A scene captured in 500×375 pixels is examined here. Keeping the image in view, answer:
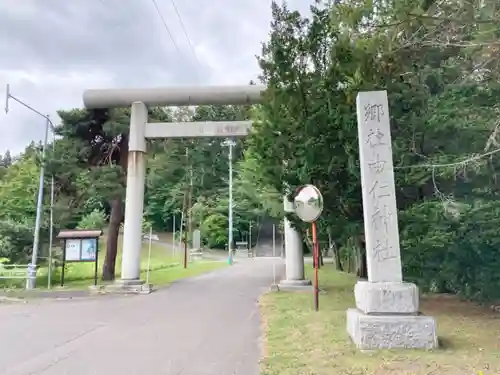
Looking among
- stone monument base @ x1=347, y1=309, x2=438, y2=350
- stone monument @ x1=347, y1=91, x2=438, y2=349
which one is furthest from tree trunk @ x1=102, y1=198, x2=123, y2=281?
stone monument base @ x1=347, y1=309, x2=438, y2=350

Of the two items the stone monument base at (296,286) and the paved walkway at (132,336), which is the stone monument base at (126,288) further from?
the stone monument base at (296,286)

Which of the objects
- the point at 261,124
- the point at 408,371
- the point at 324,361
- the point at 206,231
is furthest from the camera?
the point at 206,231

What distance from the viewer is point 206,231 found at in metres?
45.2

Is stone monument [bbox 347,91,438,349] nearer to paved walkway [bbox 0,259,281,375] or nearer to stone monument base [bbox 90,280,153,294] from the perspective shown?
paved walkway [bbox 0,259,281,375]

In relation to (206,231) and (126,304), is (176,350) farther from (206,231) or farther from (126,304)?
(206,231)

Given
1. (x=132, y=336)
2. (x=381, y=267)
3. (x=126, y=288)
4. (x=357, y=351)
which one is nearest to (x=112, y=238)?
(x=126, y=288)

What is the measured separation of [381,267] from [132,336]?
3894 millimetres

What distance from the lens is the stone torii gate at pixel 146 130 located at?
12.9 m

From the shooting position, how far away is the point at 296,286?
1234cm

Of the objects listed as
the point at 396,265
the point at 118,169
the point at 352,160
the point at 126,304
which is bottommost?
the point at 126,304

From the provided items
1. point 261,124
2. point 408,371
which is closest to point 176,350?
point 408,371

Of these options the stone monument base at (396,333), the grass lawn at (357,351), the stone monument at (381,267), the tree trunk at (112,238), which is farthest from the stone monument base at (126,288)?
the stone monument base at (396,333)

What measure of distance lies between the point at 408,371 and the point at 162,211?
157 feet

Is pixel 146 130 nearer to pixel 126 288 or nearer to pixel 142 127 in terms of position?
pixel 142 127
